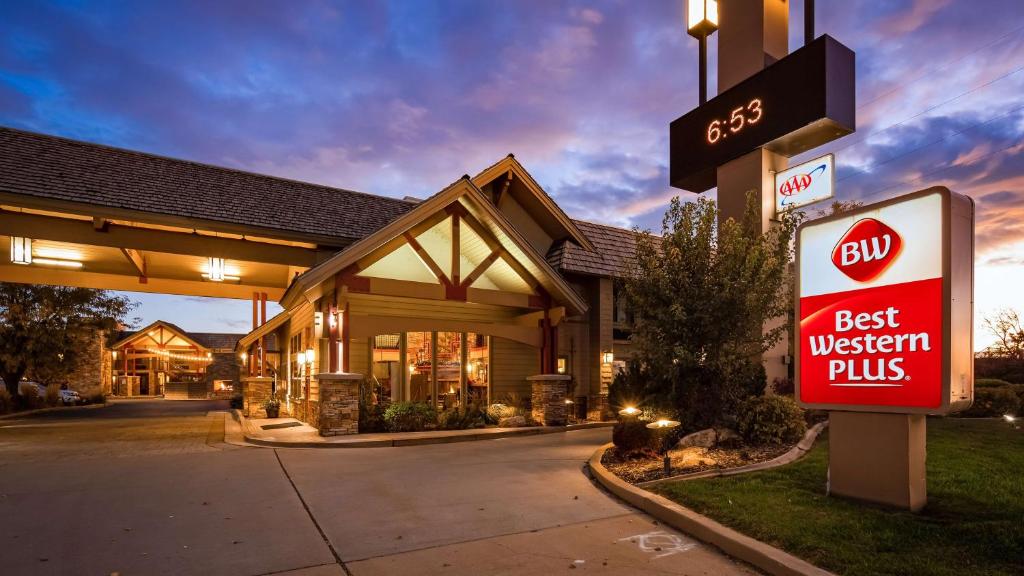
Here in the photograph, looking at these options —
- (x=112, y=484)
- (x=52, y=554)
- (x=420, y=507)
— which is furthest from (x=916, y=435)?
(x=112, y=484)

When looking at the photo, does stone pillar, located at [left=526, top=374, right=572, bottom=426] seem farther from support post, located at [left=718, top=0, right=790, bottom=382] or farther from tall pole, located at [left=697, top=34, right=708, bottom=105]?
tall pole, located at [left=697, top=34, right=708, bottom=105]

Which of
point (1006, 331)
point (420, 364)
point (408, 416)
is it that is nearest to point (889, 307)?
point (408, 416)

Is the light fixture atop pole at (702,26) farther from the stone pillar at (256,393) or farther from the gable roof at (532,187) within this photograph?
the stone pillar at (256,393)

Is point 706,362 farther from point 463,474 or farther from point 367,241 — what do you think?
point 367,241

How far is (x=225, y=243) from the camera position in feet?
55.7

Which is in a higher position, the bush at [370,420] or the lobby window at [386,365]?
the lobby window at [386,365]

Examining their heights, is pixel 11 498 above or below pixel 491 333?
below

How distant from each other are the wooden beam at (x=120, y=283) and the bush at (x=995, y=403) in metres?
21.7

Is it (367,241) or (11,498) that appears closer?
(11,498)

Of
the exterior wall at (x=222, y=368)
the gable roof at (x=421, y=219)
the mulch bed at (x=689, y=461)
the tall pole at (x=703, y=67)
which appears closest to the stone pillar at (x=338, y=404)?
the gable roof at (x=421, y=219)

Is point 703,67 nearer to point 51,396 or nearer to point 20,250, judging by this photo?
point 20,250

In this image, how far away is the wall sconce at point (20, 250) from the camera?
14383mm

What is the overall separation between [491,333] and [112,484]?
30.0 feet

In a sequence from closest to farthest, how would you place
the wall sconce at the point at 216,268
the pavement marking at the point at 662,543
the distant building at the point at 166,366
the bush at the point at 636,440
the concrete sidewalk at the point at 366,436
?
the pavement marking at the point at 662,543 < the bush at the point at 636,440 < the concrete sidewalk at the point at 366,436 < the wall sconce at the point at 216,268 < the distant building at the point at 166,366
